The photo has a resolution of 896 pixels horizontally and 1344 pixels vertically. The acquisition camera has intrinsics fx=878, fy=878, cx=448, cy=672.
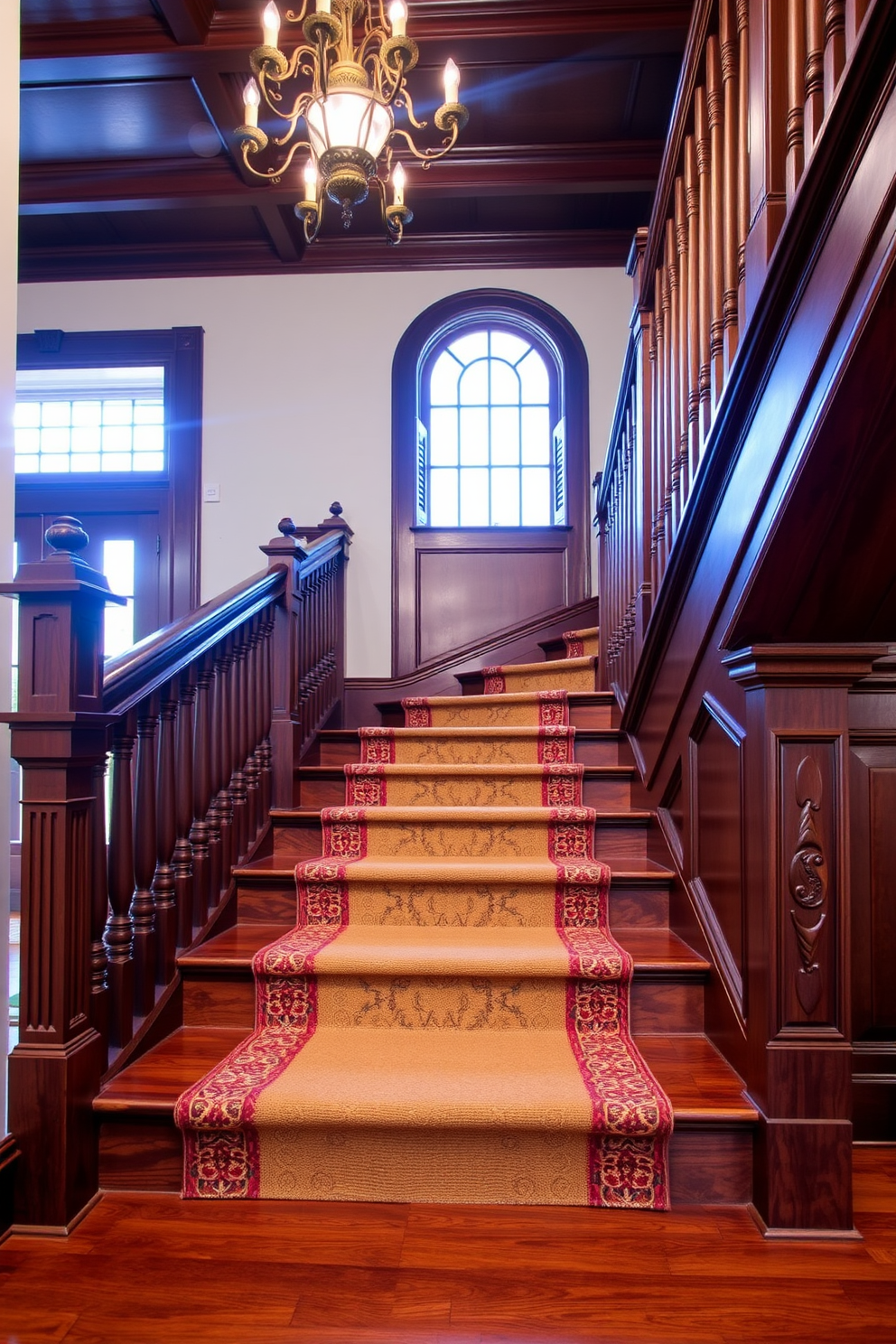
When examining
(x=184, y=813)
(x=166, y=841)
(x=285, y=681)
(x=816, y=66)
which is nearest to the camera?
(x=816, y=66)

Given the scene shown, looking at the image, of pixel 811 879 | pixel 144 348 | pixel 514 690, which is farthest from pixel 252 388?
pixel 811 879

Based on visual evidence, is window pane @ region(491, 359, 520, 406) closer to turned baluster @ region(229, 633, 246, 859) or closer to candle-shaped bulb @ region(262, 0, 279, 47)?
candle-shaped bulb @ region(262, 0, 279, 47)

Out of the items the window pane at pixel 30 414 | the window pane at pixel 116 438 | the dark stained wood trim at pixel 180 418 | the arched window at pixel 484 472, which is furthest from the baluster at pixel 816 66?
the window pane at pixel 30 414

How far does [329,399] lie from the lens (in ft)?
15.9

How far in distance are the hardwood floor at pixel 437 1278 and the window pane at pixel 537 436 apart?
3992 mm

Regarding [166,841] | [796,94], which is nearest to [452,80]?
[796,94]

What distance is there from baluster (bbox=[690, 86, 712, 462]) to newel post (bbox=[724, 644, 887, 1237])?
728 mm

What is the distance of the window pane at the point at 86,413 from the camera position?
16.9 feet

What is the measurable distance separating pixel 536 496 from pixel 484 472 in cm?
32

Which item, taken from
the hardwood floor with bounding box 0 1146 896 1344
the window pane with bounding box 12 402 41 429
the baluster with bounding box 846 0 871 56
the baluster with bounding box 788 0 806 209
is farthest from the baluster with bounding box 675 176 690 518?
the window pane with bounding box 12 402 41 429

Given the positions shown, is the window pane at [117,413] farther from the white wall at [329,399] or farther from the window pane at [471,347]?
the window pane at [471,347]

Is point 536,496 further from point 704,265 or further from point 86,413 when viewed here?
point 704,265

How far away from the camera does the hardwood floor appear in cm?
129

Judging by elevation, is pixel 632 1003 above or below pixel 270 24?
below
